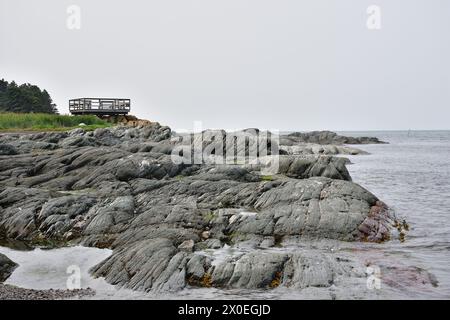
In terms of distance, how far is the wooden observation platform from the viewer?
68188 mm

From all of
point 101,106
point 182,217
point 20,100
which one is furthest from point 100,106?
point 182,217

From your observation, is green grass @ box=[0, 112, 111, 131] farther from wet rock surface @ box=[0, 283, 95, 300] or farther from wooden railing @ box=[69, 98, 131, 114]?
wet rock surface @ box=[0, 283, 95, 300]

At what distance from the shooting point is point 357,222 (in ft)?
75.7

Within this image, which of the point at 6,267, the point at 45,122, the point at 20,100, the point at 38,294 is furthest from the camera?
the point at 20,100

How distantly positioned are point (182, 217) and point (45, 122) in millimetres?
48268

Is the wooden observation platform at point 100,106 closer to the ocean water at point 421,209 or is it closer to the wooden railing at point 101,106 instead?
the wooden railing at point 101,106

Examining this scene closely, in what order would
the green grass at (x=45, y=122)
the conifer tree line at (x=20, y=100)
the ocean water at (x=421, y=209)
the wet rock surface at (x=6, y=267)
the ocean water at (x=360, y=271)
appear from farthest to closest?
the conifer tree line at (x=20, y=100) → the green grass at (x=45, y=122) → the ocean water at (x=421, y=209) → the wet rock surface at (x=6, y=267) → the ocean water at (x=360, y=271)

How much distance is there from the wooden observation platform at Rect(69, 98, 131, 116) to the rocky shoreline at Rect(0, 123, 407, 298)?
3532cm

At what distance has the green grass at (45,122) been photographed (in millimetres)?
58938

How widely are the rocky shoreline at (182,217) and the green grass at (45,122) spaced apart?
27.5m

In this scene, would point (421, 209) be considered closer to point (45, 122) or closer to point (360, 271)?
point (360, 271)

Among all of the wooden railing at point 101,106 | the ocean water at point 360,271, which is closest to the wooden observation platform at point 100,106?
the wooden railing at point 101,106

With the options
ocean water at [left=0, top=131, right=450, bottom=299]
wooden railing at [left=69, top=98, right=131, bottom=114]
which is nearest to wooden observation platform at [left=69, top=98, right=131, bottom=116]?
wooden railing at [left=69, top=98, right=131, bottom=114]

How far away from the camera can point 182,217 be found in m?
23.1
